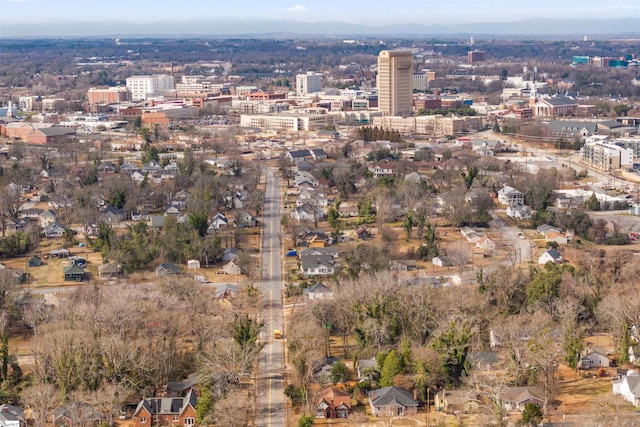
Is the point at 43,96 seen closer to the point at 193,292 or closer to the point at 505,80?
the point at 505,80

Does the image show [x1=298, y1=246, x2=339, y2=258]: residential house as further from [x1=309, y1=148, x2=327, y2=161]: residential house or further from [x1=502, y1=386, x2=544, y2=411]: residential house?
[x1=309, y1=148, x2=327, y2=161]: residential house

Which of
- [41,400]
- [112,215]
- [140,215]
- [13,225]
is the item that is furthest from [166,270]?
[41,400]

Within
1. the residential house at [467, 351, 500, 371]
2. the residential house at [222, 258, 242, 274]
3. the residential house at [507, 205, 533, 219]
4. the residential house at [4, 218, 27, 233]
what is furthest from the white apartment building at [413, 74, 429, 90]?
the residential house at [467, 351, 500, 371]

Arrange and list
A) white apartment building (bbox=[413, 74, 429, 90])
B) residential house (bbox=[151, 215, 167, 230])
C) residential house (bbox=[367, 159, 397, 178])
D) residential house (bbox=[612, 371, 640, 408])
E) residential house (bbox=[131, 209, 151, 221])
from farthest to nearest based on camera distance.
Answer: white apartment building (bbox=[413, 74, 429, 90])
residential house (bbox=[367, 159, 397, 178])
residential house (bbox=[131, 209, 151, 221])
residential house (bbox=[151, 215, 167, 230])
residential house (bbox=[612, 371, 640, 408])

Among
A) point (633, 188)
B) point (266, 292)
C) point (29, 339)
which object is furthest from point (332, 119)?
point (29, 339)

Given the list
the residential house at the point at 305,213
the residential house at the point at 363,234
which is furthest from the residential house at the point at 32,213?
the residential house at the point at 363,234

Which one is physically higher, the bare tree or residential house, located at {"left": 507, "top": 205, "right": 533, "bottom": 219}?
the bare tree

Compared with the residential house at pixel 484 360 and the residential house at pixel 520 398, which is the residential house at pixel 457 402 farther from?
the residential house at pixel 484 360

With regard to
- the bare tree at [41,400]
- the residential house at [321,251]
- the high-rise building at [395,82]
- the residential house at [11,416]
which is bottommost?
the residential house at [321,251]
